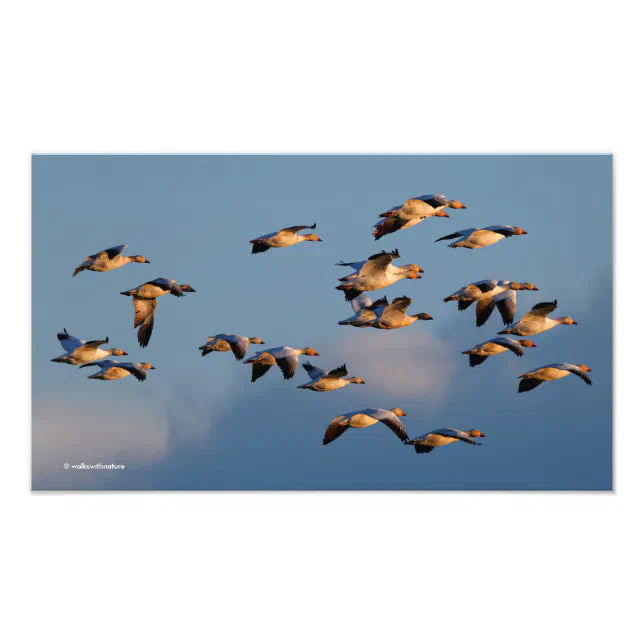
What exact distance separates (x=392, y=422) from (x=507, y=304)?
156 cm

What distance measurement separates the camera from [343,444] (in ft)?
24.3

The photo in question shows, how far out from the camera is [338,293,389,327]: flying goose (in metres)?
7.45

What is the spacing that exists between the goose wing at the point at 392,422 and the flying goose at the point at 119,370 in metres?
2.20

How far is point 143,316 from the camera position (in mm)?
7477

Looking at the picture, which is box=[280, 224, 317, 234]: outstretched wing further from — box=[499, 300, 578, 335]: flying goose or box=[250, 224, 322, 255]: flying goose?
box=[499, 300, 578, 335]: flying goose

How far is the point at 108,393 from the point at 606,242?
491 cm

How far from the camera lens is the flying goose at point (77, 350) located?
7.41m

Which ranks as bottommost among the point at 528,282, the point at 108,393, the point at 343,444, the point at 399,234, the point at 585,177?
the point at 343,444

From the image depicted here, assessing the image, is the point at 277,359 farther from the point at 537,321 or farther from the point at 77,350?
the point at 537,321

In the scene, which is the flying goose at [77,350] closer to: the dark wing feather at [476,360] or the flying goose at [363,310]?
the flying goose at [363,310]

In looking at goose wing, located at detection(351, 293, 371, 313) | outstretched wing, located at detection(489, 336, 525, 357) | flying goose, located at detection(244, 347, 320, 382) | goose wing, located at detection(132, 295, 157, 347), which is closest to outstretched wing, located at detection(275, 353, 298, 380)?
flying goose, located at detection(244, 347, 320, 382)

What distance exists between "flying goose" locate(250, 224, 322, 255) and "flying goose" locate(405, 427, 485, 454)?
7.01 feet

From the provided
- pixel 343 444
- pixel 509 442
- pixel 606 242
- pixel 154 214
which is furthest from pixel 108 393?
pixel 606 242

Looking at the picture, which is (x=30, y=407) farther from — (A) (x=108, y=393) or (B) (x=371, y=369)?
(B) (x=371, y=369)
